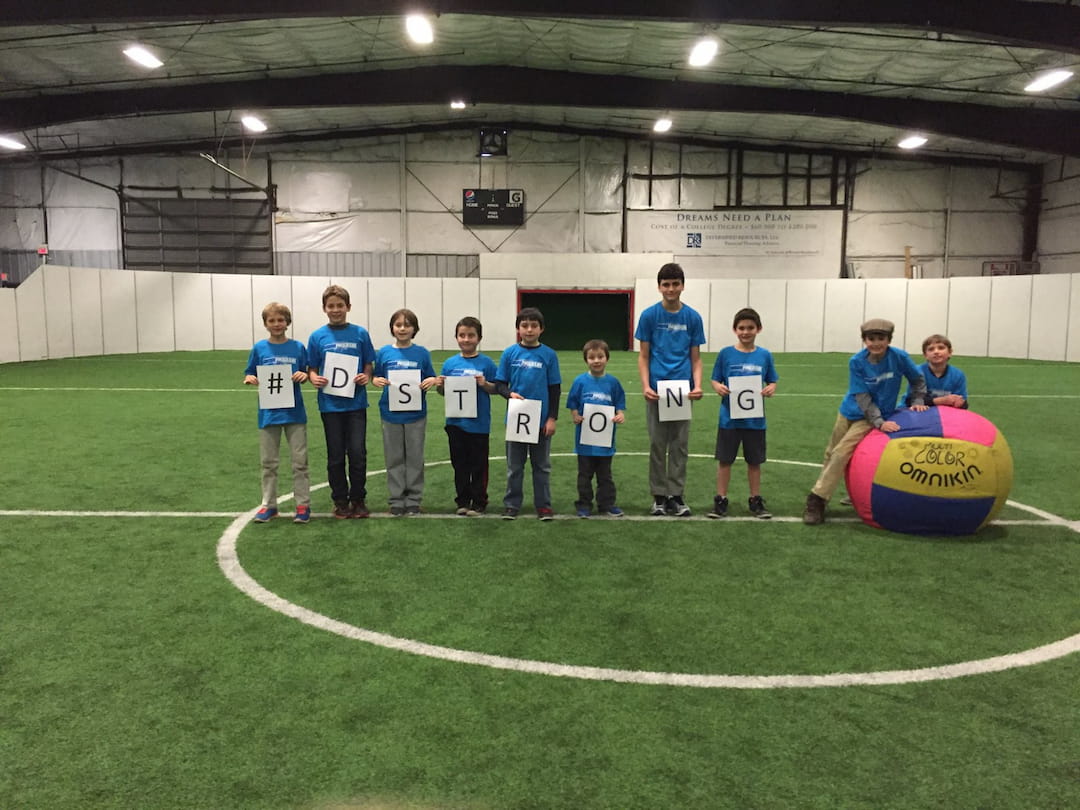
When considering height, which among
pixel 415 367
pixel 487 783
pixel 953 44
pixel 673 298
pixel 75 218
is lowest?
pixel 487 783

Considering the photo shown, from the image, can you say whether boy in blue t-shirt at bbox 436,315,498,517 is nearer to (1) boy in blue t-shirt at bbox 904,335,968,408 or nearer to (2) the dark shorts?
(2) the dark shorts

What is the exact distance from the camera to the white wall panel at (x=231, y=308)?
2816cm

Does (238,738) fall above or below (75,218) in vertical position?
below

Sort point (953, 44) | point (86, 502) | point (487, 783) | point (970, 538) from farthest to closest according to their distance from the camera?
point (953, 44) → point (86, 502) → point (970, 538) → point (487, 783)

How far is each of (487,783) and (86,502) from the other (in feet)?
18.1

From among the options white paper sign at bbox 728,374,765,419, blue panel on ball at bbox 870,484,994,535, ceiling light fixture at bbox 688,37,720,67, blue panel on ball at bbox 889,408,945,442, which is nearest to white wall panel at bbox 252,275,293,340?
ceiling light fixture at bbox 688,37,720,67

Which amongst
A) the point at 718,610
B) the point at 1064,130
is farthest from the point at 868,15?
the point at 718,610

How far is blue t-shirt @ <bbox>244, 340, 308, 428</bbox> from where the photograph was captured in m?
6.07

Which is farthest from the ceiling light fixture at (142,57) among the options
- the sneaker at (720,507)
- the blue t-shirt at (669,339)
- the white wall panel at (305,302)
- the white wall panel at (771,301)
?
the white wall panel at (771,301)

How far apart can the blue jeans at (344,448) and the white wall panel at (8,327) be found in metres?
20.5

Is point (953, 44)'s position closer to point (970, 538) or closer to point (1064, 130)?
point (1064, 130)

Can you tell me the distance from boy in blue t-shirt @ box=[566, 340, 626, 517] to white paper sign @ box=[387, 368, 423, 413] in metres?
1.26

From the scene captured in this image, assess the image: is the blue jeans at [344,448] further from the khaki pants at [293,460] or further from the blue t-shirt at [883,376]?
the blue t-shirt at [883,376]

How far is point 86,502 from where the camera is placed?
6.66m
